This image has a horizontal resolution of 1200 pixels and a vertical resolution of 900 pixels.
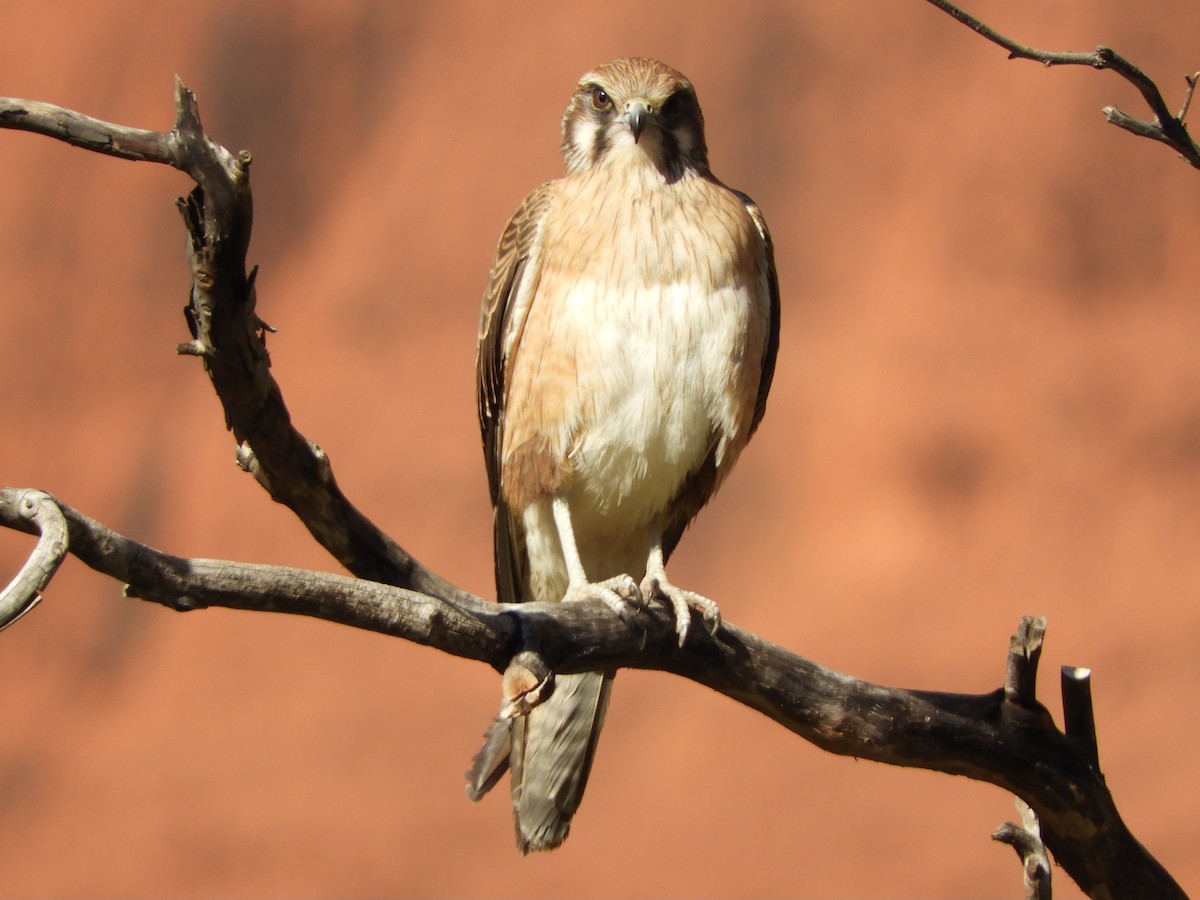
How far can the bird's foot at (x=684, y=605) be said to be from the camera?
3230 millimetres

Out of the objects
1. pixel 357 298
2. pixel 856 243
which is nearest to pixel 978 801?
pixel 856 243

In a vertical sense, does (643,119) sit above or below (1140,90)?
above

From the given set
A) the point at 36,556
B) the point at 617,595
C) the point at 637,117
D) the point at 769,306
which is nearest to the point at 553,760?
the point at 617,595

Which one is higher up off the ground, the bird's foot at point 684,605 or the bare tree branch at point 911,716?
the bird's foot at point 684,605

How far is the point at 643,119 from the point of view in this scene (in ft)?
12.8

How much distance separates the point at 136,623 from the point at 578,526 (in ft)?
13.2

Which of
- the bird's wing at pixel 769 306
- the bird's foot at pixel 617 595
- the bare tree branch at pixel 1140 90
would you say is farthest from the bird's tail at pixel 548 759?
the bare tree branch at pixel 1140 90

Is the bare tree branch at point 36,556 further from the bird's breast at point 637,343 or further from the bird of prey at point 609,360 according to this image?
the bird's breast at point 637,343

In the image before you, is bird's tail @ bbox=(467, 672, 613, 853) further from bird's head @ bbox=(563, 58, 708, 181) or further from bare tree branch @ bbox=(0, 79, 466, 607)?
bird's head @ bbox=(563, 58, 708, 181)

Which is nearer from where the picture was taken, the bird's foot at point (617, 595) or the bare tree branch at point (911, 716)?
the bare tree branch at point (911, 716)

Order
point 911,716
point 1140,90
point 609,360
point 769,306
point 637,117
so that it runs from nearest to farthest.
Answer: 1. point 1140,90
2. point 911,716
3. point 609,360
4. point 637,117
5. point 769,306

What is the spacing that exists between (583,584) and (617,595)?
0.45 m

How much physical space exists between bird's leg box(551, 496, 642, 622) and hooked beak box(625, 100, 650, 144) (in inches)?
42.4

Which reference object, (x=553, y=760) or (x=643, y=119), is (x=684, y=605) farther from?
(x=643, y=119)
